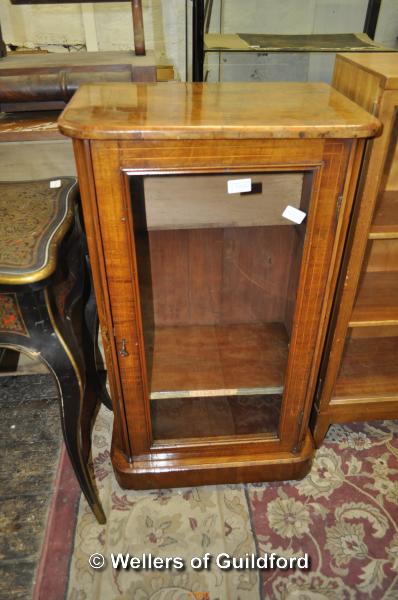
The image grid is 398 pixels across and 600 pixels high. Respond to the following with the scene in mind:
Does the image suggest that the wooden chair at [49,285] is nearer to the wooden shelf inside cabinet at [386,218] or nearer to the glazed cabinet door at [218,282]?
the glazed cabinet door at [218,282]

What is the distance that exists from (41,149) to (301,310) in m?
0.75

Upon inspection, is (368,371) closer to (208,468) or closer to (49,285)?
(208,468)

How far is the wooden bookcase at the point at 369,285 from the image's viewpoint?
787mm

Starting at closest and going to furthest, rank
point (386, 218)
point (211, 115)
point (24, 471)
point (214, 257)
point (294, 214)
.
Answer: point (211, 115) → point (294, 214) → point (386, 218) → point (214, 257) → point (24, 471)

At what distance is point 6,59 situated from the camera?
3.68ft

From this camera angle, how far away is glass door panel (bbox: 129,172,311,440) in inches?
33.7

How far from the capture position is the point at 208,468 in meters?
1.06

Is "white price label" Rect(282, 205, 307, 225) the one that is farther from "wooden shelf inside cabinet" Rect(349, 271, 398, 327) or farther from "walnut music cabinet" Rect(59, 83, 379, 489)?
"wooden shelf inside cabinet" Rect(349, 271, 398, 327)

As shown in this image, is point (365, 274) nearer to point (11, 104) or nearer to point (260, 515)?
point (260, 515)

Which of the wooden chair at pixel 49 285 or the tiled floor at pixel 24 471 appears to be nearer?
the wooden chair at pixel 49 285

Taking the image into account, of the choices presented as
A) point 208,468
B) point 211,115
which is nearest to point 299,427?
point 208,468

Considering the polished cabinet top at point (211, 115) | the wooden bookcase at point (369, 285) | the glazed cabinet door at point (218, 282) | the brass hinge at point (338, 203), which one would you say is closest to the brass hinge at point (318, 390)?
the wooden bookcase at point (369, 285)

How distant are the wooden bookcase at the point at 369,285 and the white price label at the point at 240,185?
0.71 ft

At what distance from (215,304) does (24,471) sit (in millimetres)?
662
